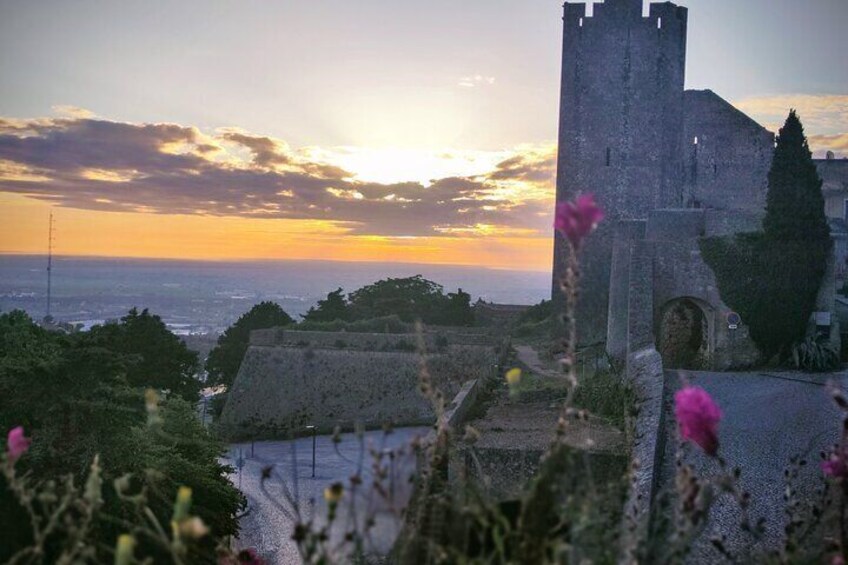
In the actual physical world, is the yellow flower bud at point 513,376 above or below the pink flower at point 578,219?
below

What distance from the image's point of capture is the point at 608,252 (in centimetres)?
2766

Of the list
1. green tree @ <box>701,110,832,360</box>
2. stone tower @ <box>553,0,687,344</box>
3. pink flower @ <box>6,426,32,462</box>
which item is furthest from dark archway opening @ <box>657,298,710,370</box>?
pink flower @ <box>6,426,32,462</box>

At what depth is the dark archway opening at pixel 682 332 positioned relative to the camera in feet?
→ 56.1

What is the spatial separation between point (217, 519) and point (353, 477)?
37.0ft

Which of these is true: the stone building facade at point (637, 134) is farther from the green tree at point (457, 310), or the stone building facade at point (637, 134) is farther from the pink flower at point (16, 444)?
the pink flower at point (16, 444)

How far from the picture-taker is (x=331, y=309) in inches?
1756

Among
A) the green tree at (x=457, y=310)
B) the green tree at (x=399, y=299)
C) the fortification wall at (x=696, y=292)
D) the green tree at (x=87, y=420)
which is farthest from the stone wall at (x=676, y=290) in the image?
the green tree at (x=457, y=310)

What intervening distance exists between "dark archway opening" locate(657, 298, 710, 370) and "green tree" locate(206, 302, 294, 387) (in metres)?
23.8

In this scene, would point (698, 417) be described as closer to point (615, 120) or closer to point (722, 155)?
point (615, 120)

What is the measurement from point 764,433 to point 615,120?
19.6 metres

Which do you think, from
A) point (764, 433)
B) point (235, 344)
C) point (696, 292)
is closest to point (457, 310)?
point (235, 344)

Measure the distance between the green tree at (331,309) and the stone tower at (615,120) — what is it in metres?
18.1

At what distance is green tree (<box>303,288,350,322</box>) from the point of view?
142ft

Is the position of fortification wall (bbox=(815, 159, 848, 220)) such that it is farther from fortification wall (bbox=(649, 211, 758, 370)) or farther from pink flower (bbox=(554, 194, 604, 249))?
pink flower (bbox=(554, 194, 604, 249))
